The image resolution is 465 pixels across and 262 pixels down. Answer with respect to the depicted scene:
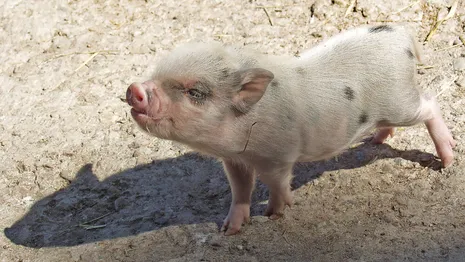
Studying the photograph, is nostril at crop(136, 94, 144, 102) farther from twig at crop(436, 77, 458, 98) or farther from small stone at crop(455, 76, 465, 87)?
small stone at crop(455, 76, 465, 87)

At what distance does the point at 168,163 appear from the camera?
487cm

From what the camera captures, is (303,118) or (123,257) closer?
(303,118)

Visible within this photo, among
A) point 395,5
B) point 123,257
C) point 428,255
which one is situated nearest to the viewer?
point 428,255

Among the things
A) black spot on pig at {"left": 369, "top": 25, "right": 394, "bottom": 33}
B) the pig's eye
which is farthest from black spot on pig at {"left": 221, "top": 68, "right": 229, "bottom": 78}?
black spot on pig at {"left": 369, "top": 25, "right": 394, "bottom": 33}

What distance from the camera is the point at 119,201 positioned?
460 centimetres

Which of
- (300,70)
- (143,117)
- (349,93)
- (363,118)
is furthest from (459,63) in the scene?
(143,117)

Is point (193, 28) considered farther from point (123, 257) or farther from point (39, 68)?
Result: point (123, 257)

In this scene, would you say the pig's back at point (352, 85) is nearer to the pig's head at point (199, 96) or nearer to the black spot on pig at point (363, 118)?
the black spot on pig at point (363, 118)

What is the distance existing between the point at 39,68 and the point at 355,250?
3.20 metres

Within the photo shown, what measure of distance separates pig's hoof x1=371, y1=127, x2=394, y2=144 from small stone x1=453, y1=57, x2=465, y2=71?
84cm

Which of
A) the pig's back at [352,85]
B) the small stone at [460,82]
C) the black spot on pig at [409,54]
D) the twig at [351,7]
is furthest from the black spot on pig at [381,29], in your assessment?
the twig at [351,7]

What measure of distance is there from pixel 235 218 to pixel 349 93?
0.96 m

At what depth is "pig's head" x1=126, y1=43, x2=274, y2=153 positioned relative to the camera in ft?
11.3

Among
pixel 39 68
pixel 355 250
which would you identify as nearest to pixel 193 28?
pixel 39 68
